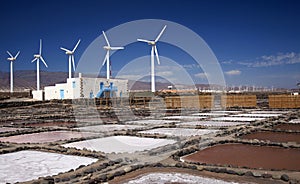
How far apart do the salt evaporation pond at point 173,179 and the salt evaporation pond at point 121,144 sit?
214 cm

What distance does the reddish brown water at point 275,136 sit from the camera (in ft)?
28.1

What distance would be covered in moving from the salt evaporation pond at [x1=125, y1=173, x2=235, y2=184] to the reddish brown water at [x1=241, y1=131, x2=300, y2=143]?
4436 mm

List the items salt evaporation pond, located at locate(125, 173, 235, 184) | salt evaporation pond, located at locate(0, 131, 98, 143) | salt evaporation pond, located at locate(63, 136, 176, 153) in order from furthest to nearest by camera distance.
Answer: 1. salt evaporation pond, located at locate(0, 131, 98, 143)
2. salt evaporation pond, located at locate(63, 136, 176, 153)
3. salt evaporation pond, located at locate(125, 173, 235, 184)

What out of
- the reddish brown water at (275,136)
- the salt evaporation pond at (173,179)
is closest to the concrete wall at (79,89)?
the reddish brown water at (275,136)

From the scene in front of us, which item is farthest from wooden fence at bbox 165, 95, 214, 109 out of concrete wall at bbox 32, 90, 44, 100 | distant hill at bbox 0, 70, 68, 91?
distant hill at bbox 0, 70, 68, 91

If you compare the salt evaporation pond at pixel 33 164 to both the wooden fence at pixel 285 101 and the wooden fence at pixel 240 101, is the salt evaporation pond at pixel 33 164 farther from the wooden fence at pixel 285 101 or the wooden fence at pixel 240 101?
the wooden fence at pixel 240 101

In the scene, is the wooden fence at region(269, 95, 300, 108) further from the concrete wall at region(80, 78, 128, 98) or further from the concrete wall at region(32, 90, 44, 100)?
the concrete wall at region(32, 90, 44, 100)

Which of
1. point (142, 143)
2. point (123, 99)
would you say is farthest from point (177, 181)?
point (123, 99)

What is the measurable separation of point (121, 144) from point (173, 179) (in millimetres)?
3415

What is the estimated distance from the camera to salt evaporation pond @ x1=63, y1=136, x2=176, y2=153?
7271mm

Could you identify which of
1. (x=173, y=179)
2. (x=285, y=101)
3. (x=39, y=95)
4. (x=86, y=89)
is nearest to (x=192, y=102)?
(x=285, y=101)

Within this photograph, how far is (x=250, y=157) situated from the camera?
6273 millimetres

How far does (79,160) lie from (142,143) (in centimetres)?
235

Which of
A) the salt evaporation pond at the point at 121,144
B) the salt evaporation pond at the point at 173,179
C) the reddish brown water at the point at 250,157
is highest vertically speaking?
the salt evaporation pond at the point at 121,144
